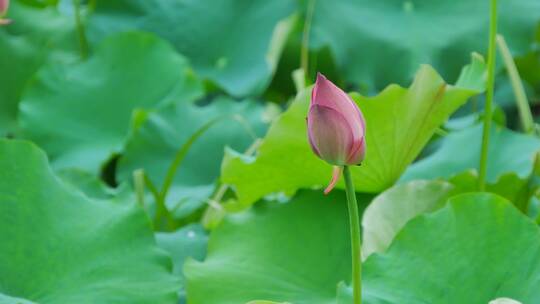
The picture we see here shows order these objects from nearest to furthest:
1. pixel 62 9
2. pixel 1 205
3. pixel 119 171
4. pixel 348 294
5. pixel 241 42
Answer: pixel 348 294 → pixel 1 205 → pixel 119 171 → pixel 241 42 → pixel 62 9

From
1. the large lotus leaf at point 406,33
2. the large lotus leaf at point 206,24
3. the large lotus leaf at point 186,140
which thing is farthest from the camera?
the large lotus leaf at point 206,24

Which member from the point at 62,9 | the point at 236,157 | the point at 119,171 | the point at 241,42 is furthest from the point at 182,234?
the point at 62,9

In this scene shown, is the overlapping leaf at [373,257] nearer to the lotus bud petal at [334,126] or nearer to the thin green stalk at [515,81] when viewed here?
the lotus bud petal at [334,126]

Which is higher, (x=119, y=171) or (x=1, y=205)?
(x=1, y=205)

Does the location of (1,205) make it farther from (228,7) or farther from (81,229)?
(228,7)

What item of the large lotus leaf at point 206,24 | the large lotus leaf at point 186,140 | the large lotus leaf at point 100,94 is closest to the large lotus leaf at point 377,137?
the large lotus leaf at point 186,140

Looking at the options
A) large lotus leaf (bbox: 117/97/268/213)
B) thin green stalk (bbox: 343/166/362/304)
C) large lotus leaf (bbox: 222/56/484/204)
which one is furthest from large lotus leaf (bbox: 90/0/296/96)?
thin green stalk (bbox: 343/166/362/304)

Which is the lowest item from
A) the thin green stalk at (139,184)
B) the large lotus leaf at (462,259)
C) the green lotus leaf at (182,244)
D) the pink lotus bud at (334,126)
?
the green lotus leaf at (182,244)

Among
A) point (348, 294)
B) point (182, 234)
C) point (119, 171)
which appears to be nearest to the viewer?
point (348, 294)
